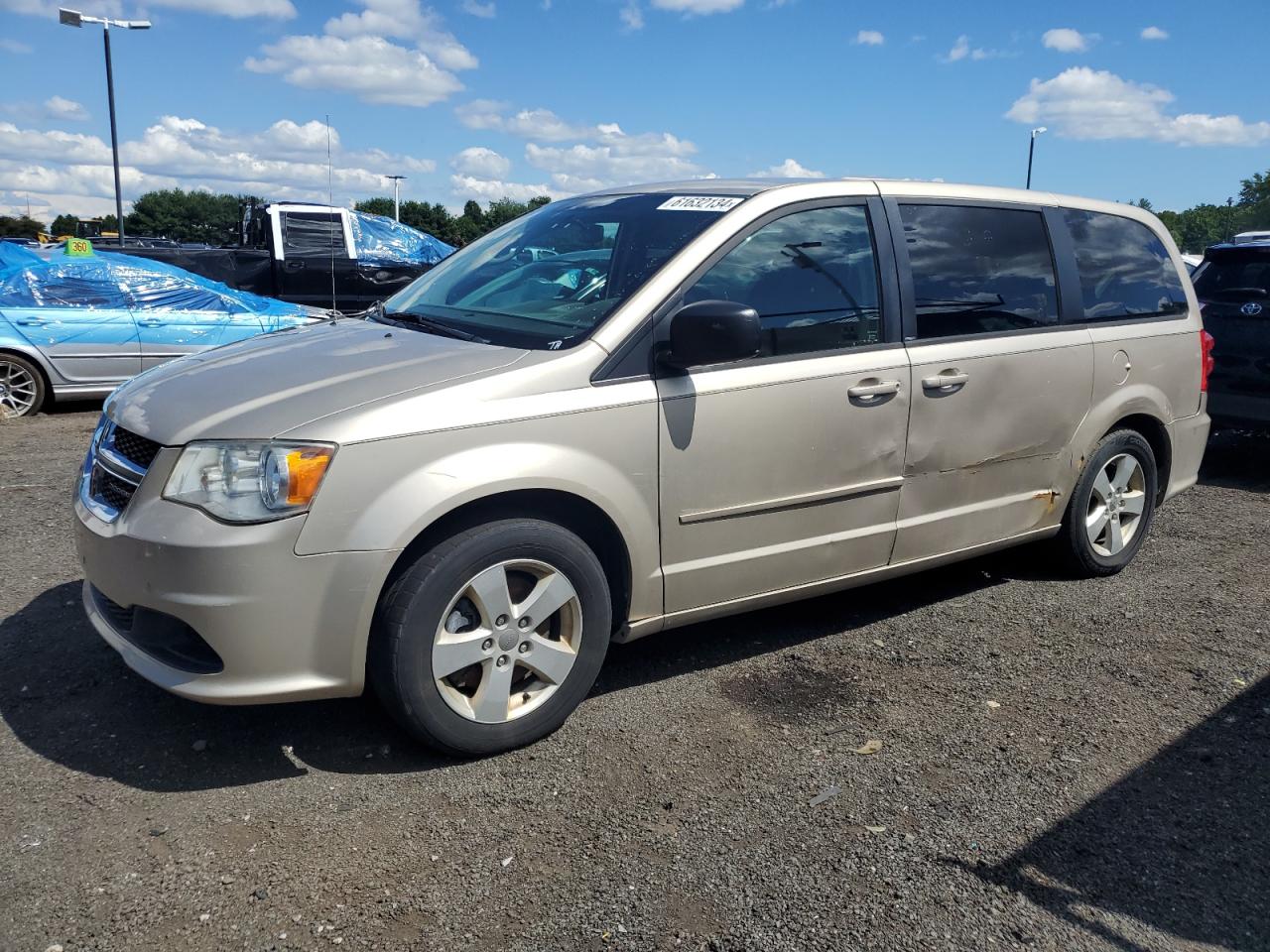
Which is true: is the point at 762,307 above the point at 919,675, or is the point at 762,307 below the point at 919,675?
above

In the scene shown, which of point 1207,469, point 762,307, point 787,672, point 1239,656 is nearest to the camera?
point 762,307

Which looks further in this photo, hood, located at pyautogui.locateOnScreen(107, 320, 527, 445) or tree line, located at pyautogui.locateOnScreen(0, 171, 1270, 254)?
tree line, located at pyautogui.locateOnScreen(0, 171, 1270, 254)

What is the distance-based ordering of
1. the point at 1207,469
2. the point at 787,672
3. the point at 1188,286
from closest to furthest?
the point at 787,672
the point at 1188,286
the point at 1207,469

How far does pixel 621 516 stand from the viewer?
3.48 metres

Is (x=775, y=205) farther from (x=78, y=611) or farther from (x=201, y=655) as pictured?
(x=78, y=611)

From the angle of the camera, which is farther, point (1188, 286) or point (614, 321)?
point (1188, 286)

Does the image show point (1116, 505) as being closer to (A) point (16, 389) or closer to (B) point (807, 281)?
(B) point (807, 281)

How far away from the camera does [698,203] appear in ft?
13.1

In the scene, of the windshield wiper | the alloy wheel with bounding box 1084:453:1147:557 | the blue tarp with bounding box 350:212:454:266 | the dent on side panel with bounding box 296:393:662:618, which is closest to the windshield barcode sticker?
the dent on side panel with bounding box 296:393:662:618

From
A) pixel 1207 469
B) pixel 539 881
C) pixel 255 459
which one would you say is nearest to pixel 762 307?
pixel 255 459

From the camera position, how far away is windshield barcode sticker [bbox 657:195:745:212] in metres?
3.88

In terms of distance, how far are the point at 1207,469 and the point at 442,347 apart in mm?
7152

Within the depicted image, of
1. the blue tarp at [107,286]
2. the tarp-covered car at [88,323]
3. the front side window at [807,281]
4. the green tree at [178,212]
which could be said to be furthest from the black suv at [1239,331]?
the green tree at [178,212]

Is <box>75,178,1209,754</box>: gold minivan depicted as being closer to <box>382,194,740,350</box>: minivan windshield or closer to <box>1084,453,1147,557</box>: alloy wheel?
<box>382,194,740,350</box>: minivan windshield
